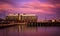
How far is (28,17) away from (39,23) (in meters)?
3.20

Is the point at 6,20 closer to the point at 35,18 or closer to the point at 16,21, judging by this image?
the point at 16,21

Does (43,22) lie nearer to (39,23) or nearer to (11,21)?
(39,23)

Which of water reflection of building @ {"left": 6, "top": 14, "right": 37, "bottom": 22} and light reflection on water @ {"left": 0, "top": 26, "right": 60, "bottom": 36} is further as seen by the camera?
water reflection of building @ {"left": 6, "top": 14, "right": 37, "bottom": 22}

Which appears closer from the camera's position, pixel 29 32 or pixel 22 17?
pixel 29 32

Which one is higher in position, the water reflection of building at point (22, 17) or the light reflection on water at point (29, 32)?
the water reflection of building at point (22, 17)

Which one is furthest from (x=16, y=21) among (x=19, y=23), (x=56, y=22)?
(x=56, y=22)

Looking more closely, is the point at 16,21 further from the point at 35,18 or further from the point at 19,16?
the point at 35,18

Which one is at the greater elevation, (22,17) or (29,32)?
(22,17)

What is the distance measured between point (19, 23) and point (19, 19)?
4.25ft

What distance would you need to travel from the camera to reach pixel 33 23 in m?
49.2

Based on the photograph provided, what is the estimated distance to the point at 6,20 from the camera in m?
50.9

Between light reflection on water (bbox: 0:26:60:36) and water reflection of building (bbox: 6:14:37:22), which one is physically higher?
water reflection of building (bbox: 6:14:37:22)

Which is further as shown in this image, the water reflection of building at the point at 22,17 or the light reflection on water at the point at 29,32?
the water reflection of building at the point at 22,17

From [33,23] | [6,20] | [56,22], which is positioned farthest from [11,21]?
[56,22]
